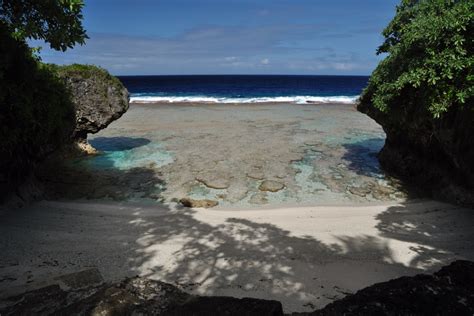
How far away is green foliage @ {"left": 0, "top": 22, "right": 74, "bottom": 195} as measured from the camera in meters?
6.32

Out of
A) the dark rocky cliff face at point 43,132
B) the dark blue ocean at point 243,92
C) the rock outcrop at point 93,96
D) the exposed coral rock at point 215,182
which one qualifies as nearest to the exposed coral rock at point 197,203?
the exposed coral rock at point 215,182

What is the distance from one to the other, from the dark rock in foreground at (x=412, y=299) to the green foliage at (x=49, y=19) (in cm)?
514

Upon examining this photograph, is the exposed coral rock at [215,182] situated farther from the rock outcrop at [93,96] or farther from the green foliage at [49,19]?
the green foliage at [49,19]

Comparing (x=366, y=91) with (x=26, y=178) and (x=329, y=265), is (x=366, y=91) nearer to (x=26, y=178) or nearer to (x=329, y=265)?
(x=329, y=265)

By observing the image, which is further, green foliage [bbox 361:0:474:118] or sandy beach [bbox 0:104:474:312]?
green foliage [bbox 361:0:474:118]

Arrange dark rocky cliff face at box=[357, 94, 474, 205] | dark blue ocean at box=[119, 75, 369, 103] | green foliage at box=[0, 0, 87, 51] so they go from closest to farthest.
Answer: green foliage at box=[0, 0, 87, 51]
dark rocky cliff face at box=[357, 94, 474, 205]
dark blue ocean at box=[119, 75, 369, 103]

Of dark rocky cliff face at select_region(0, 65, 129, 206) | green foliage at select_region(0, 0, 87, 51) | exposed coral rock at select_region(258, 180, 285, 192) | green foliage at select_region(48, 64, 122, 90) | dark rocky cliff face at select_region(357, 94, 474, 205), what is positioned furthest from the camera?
green foliage at select_region(48, 64, 122, 90)

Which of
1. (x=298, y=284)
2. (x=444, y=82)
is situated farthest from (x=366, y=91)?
(x=298, y=284)

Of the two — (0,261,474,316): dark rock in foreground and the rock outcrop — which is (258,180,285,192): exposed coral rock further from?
the rock outcrop

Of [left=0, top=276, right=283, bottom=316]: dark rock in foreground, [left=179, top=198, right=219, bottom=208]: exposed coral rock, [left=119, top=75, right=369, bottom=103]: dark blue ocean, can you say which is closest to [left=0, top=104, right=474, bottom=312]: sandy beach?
[left=179, top=198, right=219, bottom=208]: exposed coral rock

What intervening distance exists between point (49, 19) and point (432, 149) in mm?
9968

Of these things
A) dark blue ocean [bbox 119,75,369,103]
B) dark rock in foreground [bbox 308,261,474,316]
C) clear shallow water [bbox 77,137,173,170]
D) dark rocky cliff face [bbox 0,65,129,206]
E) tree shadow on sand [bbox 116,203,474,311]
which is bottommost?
tree shadow on sand [bbox 116,203,474,311]

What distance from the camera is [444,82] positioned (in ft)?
23.8

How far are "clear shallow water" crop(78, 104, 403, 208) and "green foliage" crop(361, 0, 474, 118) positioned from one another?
2924mm
